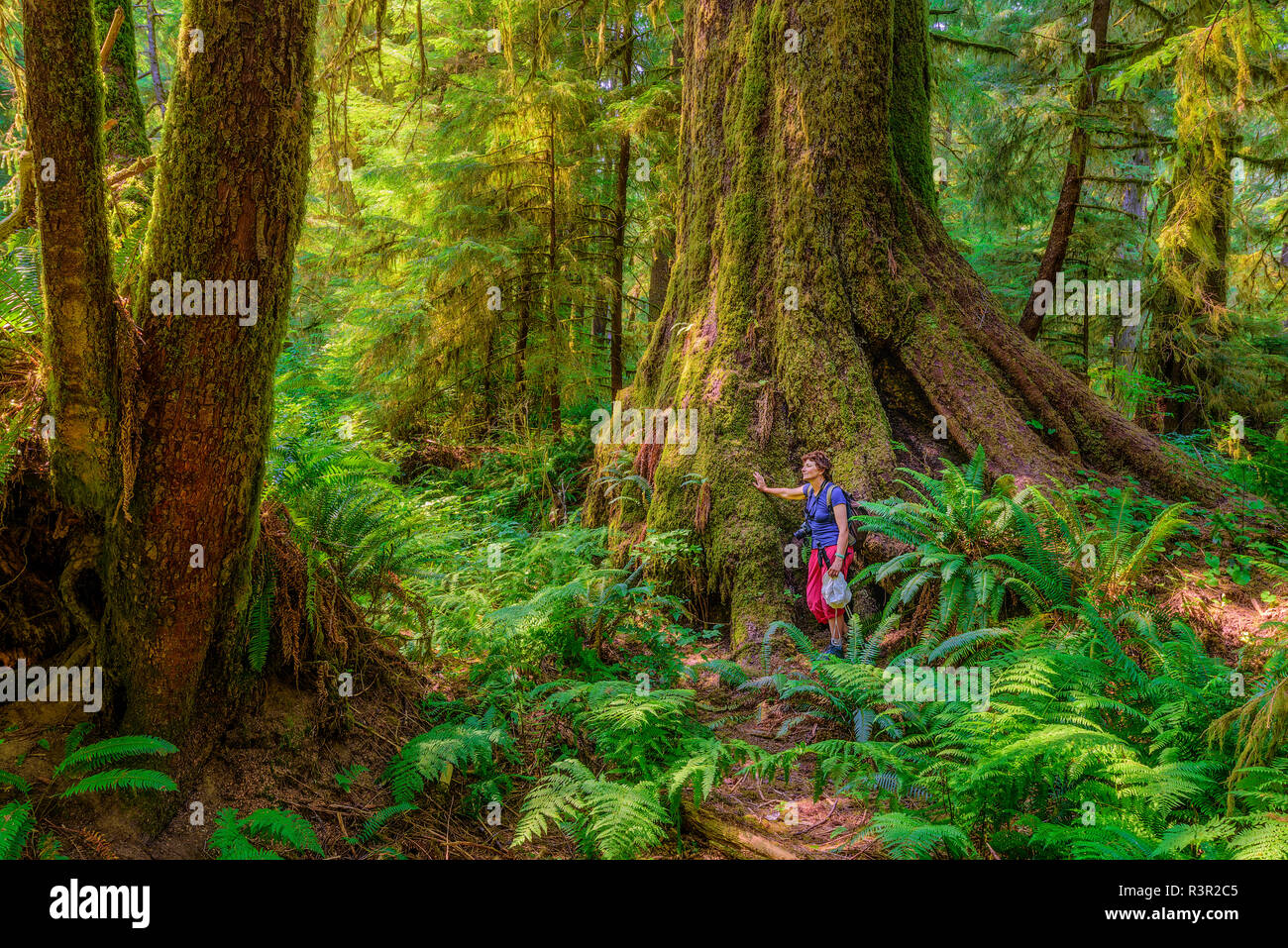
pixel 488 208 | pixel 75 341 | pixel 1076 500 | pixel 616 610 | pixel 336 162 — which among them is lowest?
pixel 616 610

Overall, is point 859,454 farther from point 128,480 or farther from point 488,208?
point 488,208

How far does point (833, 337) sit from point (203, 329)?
5159mm

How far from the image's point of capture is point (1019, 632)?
15.6ft

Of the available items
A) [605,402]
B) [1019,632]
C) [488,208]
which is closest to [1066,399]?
[1019,632]

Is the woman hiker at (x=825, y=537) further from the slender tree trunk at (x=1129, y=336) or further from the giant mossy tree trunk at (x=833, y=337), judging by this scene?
the slender tree trunk at (x=1129, y=336)

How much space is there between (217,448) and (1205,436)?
1240cm

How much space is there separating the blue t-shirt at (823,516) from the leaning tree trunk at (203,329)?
405 centimetres

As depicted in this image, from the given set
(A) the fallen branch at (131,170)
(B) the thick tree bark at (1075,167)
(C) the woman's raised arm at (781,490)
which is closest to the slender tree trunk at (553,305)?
(C) the woman's raised arm at (781,490)

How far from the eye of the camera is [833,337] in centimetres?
657

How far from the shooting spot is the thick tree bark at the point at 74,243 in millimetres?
2514

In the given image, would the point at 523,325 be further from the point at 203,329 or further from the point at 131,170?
the point at 203,329

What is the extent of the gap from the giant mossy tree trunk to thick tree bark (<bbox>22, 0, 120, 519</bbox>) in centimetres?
453

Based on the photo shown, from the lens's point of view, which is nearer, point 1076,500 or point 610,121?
point 1076,500

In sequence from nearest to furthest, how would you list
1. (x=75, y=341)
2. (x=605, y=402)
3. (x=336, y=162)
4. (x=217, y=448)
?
(x=75, y=341)
(x=217, y=448)
(x=336, y=162)
(x=605, y=402)
